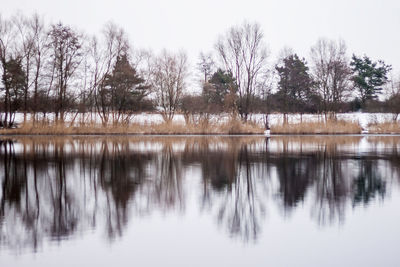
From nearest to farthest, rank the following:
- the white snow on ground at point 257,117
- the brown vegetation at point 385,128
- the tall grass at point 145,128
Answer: the tall grass at point 145,128
the white snow on ground at point 257,117
the brown vegetation at point 385,128

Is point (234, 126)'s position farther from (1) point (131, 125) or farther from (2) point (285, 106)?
(2) point (285, 106)

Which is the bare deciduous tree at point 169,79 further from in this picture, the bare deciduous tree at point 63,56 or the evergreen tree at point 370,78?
the evergreen tree at point 370,78

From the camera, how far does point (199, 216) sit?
8.41m

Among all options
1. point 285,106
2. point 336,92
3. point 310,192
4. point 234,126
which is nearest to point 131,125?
point 234,126

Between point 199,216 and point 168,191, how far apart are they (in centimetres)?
257

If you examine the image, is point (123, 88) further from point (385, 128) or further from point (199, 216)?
point (199, 216)

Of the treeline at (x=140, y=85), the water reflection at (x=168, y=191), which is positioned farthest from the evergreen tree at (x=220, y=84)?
the water reflection at (x=168, y=191)

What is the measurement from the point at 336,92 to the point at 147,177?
4420cm

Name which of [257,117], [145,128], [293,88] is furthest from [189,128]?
[293,88]

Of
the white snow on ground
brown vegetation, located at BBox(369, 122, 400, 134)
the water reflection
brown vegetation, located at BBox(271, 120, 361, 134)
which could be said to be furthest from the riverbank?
the water reflection

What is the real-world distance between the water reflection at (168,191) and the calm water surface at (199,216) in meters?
0.03

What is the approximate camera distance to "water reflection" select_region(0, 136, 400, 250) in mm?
7793

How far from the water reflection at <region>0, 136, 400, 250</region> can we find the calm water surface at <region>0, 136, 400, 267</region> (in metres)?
0.03

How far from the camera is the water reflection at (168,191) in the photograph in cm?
779
